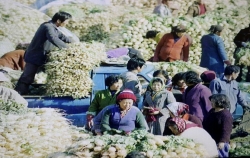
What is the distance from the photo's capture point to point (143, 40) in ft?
40.8

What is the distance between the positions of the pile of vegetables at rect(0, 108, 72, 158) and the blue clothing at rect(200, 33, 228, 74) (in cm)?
368

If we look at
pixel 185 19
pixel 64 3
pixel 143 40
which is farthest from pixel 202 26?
pixel 64 3

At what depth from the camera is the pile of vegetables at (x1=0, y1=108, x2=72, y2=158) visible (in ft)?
25.8

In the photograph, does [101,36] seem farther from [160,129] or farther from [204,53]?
[160,129]

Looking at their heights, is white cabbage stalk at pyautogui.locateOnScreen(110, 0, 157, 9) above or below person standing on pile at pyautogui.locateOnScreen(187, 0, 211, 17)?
above

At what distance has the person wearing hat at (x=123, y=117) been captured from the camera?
7.48 meters

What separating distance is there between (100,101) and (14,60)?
2.91m

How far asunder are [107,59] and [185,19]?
3721 mm

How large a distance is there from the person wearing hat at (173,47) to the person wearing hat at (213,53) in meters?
0.33

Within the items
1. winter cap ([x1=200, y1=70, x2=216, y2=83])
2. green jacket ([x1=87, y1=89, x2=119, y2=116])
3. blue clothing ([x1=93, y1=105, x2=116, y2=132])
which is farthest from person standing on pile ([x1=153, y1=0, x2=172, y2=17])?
blue clothing ([x1=93, y1=105, x2=116, y2=132])

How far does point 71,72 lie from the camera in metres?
9.30

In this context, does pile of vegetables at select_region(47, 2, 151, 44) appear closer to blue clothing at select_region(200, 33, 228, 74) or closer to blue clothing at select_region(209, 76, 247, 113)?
blue clothing at select_region(200, 33, 228, 74)

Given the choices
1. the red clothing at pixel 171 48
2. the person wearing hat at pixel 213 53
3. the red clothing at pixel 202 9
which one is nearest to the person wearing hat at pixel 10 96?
the red clothing at pixel 171 48

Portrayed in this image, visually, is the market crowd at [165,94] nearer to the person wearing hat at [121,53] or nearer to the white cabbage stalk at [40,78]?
the person wearing hat at [121,53]
